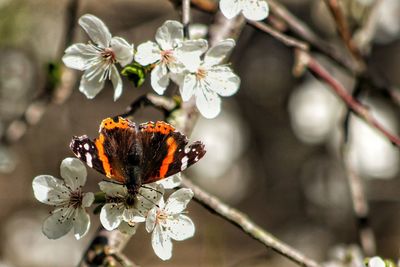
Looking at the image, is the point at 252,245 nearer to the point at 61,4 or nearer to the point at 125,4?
the point at 125,4

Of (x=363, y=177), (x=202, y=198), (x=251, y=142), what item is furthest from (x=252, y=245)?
(x=202, y=198)

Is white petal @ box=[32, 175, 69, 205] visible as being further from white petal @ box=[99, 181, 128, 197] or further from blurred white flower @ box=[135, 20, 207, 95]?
blurred white flower @ box=[135, 20, 207, 95]

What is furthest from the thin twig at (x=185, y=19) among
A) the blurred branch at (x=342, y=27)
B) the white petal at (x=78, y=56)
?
the blurred branch at (x=342, y=27)

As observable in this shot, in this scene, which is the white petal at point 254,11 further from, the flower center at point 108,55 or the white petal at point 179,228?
the white petal at point 179,228

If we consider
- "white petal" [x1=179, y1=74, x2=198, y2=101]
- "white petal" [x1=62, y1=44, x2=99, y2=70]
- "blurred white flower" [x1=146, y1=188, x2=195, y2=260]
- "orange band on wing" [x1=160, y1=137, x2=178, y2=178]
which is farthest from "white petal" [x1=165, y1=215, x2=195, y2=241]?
"white petal" [x1=62, y1=44, x2=99, y2=70]

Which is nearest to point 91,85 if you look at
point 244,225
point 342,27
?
point 244,225

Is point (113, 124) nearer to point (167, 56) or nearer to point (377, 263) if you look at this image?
point (167, 56)
